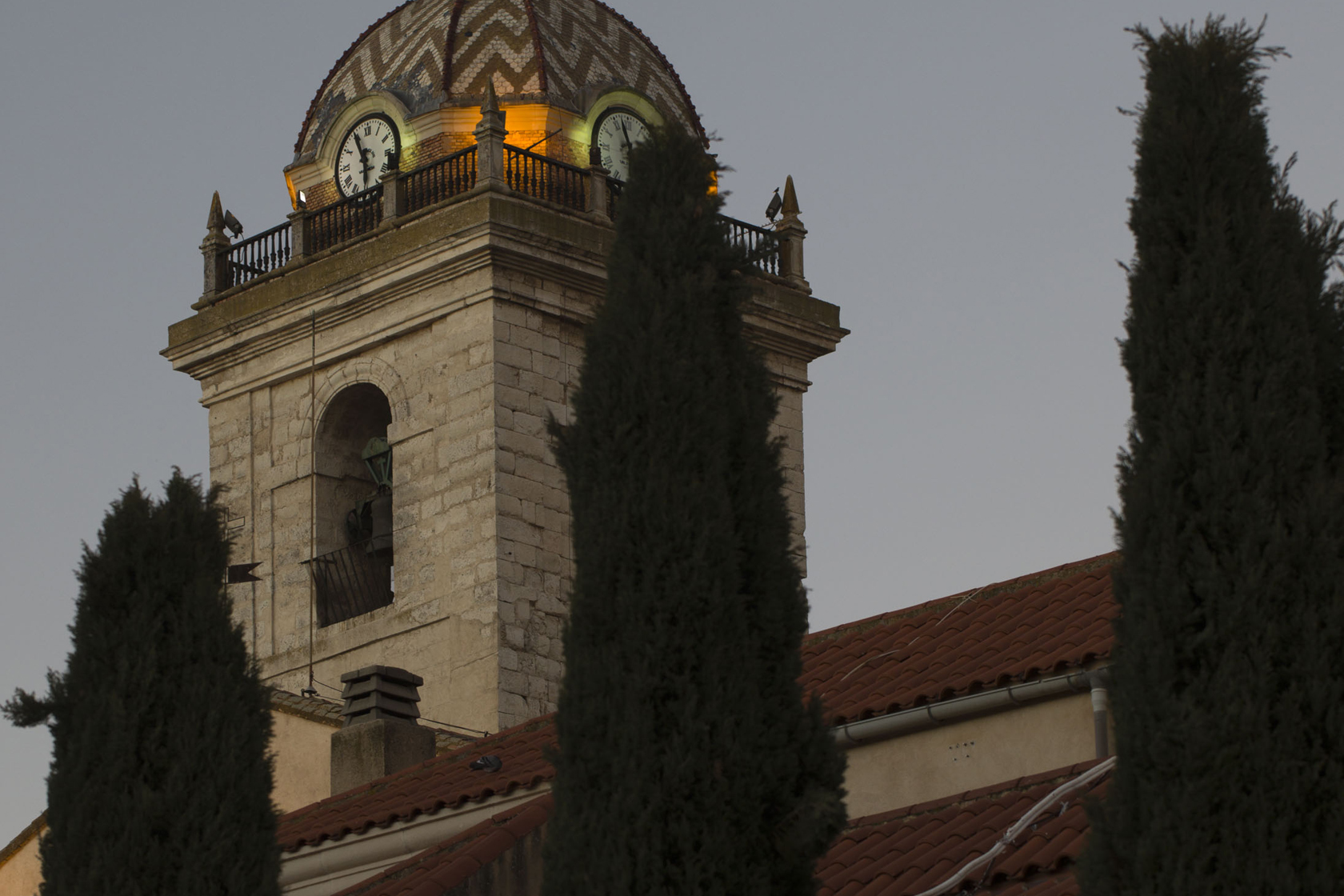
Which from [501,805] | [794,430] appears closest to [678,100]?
[794,430]

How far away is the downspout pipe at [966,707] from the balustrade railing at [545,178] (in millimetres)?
15041

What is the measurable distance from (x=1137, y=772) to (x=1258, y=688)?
0.54 m

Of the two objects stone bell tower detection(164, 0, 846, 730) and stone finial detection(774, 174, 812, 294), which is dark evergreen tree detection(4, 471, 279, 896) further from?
stone finial detection(774, 174, 812, 294)

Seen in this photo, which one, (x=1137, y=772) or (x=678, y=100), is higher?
(x=678, y=100)

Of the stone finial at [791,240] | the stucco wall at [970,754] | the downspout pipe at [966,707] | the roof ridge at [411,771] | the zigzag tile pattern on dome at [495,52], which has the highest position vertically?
the zigzag tile pattern on dome at [495,52]

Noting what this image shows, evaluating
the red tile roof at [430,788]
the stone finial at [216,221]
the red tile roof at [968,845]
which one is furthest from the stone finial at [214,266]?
the red tile roof at [968,845]

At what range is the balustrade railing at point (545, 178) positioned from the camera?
31.3 meters

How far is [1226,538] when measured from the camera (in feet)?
35.6

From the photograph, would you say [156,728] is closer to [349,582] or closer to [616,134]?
[349,582]

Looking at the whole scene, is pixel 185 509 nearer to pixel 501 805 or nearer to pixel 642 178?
pixel 642 178

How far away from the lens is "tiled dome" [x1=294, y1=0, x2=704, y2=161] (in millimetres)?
32938

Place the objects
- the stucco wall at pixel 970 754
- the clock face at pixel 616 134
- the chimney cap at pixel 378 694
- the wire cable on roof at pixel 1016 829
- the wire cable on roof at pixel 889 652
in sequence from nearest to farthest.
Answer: the wire cable on roof at pixel 1016 829 → the stucco wall at pixel 970 754 → the wire cable on roof at pixel 889 652 → the chimney cap at pixel 378 694 → the clock face at pixel 616 134

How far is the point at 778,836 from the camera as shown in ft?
39.2

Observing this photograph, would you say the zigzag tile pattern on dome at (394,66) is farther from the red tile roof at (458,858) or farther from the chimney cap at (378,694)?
the red tile roof at (458,858)
